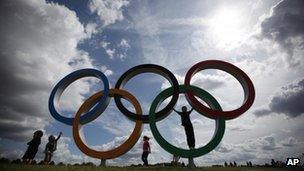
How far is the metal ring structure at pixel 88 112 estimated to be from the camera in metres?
15.6

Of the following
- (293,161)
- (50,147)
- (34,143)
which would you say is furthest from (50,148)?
(293,161)

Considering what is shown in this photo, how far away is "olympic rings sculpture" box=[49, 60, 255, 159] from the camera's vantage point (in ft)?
46.4

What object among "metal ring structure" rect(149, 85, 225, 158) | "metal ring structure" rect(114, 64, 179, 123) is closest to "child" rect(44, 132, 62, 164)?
"metal ring structure" rect(114, 64, 179, 123)

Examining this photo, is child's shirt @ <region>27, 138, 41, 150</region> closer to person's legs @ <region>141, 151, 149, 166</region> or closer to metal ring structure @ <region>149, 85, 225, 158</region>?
person's legs @ <region>141, 151, 149, 166</region>

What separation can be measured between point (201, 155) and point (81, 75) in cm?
906

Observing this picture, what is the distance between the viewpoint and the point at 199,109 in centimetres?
1458

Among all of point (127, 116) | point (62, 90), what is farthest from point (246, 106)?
point (62, 90)

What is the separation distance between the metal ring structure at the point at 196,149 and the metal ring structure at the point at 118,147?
86 cm

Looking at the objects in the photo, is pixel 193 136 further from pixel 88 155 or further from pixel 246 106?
pixel 88 155

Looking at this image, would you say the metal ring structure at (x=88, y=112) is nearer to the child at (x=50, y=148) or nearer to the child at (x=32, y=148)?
the child at (x=50, y=148)

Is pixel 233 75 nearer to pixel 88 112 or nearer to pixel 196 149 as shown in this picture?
pixel 196 149

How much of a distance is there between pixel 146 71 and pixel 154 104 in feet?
9.24

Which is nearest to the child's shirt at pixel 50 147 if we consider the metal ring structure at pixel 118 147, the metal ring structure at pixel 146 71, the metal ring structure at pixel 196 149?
the metal ring structure at pixel 118 147

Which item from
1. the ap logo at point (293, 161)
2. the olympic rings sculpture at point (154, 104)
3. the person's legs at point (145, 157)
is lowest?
the ap logo at point (293, 161)
